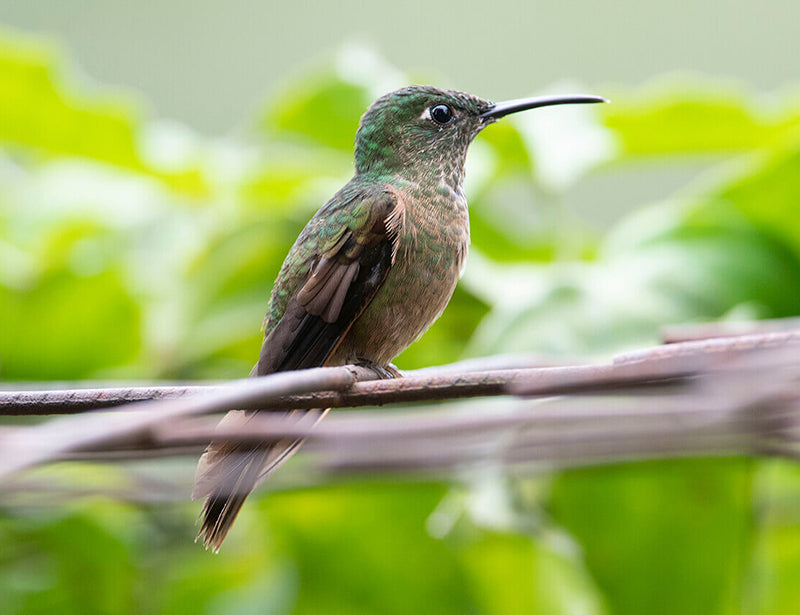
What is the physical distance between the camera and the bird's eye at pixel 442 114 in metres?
0.96

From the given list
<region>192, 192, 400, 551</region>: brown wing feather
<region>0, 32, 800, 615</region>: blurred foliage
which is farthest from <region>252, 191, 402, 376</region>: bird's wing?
<region>0, 32, 800, 615</region>: blurred foliage

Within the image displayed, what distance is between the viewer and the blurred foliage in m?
1.64

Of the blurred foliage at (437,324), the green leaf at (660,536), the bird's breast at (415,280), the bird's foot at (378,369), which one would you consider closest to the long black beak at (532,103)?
the bird's breast at (415,280)

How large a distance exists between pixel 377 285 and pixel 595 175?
4.51 ft

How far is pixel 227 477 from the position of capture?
27.2 inches

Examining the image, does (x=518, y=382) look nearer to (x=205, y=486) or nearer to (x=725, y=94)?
(x=205, y=486)

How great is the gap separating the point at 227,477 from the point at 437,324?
1.26 m

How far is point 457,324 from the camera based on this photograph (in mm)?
1966

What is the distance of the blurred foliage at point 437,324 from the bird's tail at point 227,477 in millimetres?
810

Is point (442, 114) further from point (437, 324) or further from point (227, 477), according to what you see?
point (437, 324)

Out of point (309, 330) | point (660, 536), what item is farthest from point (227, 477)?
point (660, 536)

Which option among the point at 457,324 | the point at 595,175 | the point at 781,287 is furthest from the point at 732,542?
the point at 595,175

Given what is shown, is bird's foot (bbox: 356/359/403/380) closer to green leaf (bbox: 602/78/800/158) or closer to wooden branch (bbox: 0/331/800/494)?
wooden branch (bbox: 0/331/800/494)

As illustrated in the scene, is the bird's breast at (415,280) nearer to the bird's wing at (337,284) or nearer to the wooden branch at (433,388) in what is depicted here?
the bird's wing at (337,284)
